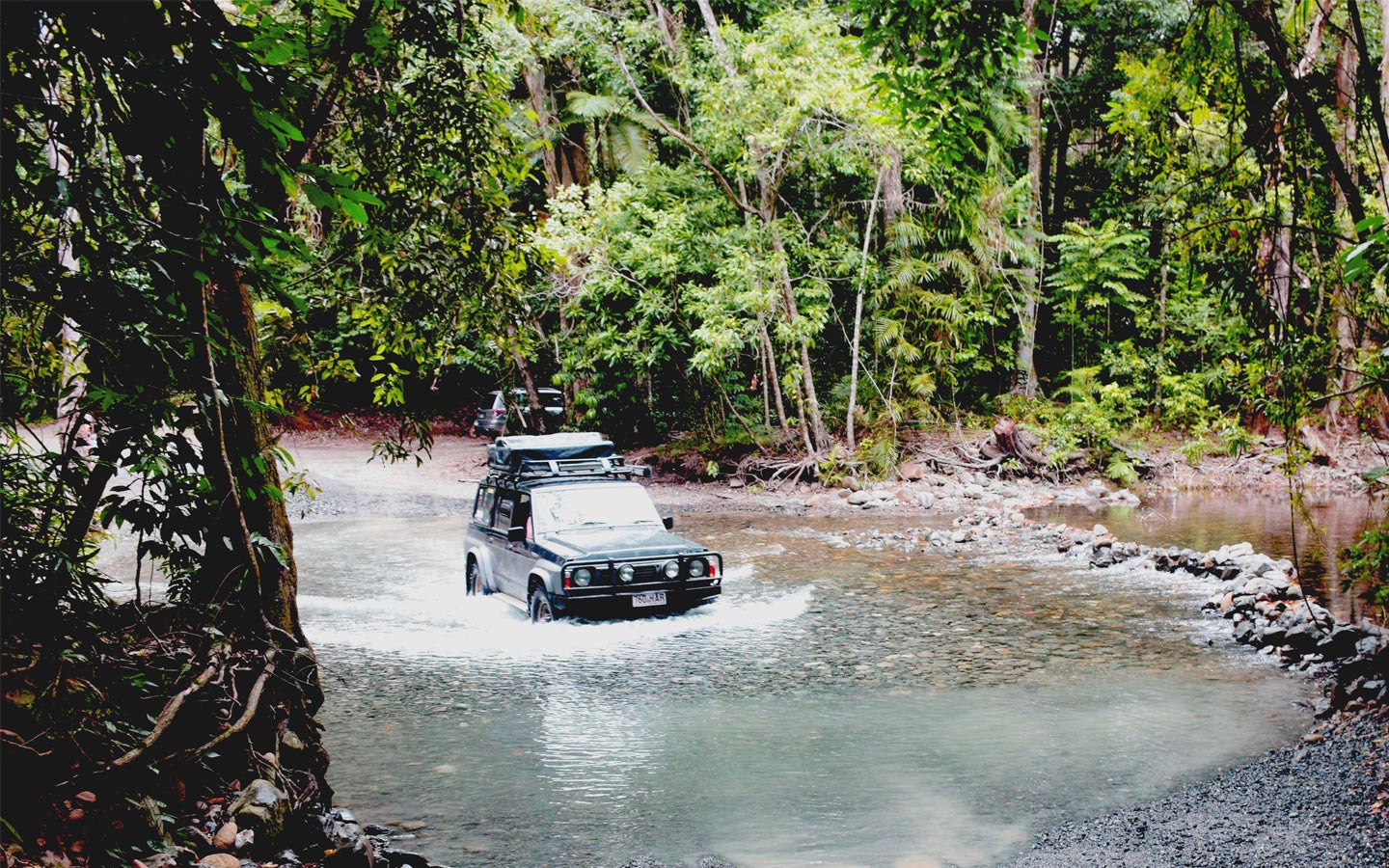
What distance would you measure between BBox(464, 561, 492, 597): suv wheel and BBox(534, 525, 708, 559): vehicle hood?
2213mm

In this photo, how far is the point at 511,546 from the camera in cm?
1262

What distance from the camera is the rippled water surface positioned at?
6.67 m

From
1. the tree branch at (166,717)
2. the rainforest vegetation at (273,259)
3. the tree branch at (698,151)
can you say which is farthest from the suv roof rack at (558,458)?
the tree branch at (698,151)

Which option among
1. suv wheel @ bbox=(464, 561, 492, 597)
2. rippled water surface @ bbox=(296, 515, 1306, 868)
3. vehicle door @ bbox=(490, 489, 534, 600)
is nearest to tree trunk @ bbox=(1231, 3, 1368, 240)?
rippled water surface @ bbox=(296, 515, 1306, 868)

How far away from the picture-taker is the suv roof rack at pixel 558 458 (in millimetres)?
12930

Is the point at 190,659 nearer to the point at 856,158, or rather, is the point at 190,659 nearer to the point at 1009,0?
the point at 1009,0

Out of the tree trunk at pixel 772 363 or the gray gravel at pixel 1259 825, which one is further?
the tree trunk at pixel 772 363

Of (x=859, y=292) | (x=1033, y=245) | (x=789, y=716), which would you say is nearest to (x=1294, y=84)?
(x=789, y=716)

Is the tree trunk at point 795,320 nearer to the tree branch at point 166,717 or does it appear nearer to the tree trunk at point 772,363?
the tree trunk at point 772,363

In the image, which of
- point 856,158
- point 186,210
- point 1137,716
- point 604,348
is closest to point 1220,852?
point 1137,716

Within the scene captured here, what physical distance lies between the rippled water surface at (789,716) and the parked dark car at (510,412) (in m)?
14.6

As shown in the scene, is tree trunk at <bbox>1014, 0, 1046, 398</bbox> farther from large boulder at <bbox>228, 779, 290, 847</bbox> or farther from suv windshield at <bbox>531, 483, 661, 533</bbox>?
large boulder at <bbox>228, 779, 290, 847</bbox>

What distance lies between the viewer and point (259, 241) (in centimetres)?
439

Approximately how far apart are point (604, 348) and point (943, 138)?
59.0 feet
